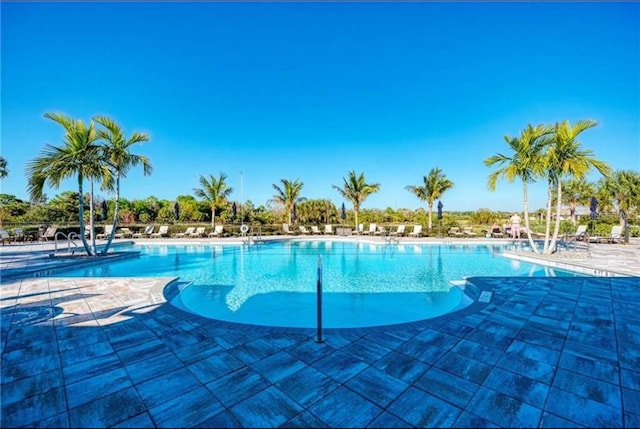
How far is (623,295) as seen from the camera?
4441mm

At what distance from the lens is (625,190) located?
39.4 feet

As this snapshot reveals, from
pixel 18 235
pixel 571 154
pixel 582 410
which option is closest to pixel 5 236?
pixel 18 235

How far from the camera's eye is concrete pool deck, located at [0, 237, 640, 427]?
1742 millimetres

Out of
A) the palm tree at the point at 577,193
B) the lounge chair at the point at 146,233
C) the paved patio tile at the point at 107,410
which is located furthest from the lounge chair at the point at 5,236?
the palm tree at the point at 577,193

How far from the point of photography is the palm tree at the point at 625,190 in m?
11.8

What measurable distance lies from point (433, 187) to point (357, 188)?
5.26m

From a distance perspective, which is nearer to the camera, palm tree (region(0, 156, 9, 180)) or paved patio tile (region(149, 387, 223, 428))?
paved patio tile (region(149, 387, 223, 428))

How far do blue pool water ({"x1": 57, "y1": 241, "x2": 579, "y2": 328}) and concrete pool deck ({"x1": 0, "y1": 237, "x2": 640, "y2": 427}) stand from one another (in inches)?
38.8

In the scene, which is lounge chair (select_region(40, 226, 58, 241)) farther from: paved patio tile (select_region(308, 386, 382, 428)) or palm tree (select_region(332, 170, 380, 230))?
paved patio tile (select_region(308, 386, 382, 428))

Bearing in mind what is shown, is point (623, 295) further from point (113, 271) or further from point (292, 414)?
point (113, 271)

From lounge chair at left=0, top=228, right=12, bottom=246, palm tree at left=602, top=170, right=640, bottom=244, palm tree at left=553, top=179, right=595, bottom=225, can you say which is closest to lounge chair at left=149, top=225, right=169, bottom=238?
lounge chair at left=0, top=228, right=12, bottom=246

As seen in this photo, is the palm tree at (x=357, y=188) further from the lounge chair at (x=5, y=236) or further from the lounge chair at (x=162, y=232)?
the lounge chair at (x=5, y=236)

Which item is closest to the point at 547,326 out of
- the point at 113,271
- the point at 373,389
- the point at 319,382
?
the point at 373,389

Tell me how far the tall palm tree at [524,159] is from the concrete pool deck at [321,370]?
6.44 metres
